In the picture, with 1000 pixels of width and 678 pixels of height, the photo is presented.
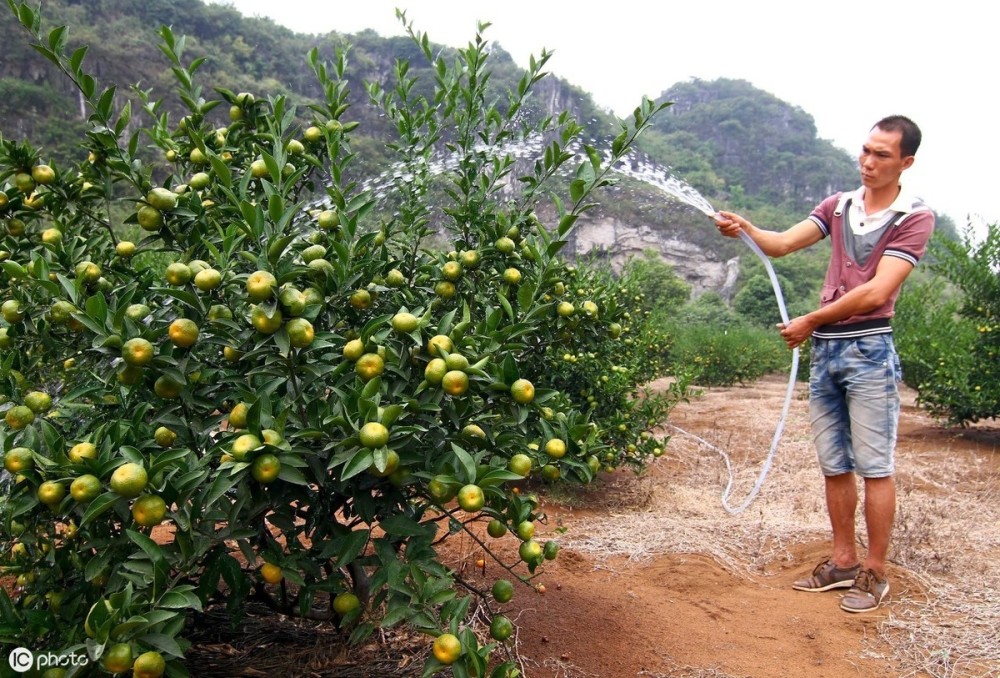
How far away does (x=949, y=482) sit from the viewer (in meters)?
4.98

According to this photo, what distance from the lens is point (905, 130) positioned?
270 centimetres

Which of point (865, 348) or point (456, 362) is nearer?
point (456, 362)

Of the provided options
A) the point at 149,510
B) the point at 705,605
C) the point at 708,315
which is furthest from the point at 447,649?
the point at 708,315

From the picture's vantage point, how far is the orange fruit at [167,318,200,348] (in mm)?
1382

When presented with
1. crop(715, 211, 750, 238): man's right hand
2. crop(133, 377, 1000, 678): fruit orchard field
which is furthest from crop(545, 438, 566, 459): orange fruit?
crop(715, 211, 750, 238): man's right hand

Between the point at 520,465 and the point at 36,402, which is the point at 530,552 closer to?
the point at 520,465

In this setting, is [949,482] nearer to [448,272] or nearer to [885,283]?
[885,283]

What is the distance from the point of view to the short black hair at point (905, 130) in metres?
2.70

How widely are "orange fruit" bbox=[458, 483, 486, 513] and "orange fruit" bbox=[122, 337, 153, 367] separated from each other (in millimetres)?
688

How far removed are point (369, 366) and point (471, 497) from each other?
35cm

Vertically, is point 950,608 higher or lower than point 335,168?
lower

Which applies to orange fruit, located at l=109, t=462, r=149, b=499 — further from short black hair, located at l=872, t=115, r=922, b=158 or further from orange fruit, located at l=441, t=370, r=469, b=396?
short black hair, located at l=872, t=115, r=922, b=158

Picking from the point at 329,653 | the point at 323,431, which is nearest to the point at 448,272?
the point at 323,431

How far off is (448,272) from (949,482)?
4.79 metres
